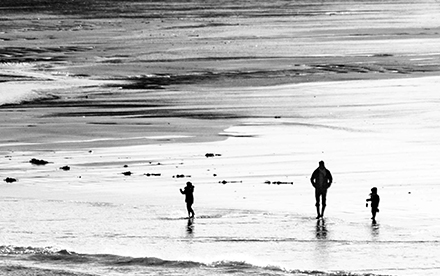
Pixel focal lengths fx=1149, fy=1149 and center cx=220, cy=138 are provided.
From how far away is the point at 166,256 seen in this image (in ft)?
62.8

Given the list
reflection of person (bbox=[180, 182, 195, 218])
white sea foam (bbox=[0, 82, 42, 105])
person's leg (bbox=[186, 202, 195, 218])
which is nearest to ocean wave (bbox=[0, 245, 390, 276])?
reflection of person (bbox=[180, 182, 195, 218])

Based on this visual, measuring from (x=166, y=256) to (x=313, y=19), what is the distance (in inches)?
3861

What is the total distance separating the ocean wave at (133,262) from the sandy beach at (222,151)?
0.15 metres

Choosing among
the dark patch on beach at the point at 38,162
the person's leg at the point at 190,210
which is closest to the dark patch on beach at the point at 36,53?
the dark patch on beach at the point at 38,162

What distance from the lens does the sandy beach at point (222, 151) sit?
20.3 meters

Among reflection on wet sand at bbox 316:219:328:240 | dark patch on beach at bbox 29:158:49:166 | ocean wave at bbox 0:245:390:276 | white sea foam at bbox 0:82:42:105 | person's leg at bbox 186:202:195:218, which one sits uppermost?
white sea foam at bbox 0:82:42:105

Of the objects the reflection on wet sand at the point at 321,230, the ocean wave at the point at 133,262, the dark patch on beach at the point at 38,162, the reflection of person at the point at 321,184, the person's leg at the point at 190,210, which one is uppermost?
the dark patch on beach at the point at 38,162

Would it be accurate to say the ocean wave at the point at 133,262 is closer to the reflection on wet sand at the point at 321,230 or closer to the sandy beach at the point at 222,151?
the sandy beach at the point at 222,151

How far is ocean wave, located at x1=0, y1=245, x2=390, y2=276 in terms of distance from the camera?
17750 millimetres

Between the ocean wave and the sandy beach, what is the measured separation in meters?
0.15

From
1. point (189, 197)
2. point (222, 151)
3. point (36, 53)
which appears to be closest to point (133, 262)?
point (189, 197)

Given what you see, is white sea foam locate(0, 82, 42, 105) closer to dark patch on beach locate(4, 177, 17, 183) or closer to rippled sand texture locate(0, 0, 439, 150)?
rippled sand texture locate(0, 0, 439, 150)

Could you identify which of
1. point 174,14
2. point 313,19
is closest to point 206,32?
point 313,19

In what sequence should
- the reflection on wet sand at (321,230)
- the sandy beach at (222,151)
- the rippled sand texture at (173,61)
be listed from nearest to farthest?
the sandy beach at (222,151)
the reflection on wet sand at (321,230)
the rippled sand texture at (173,61)
